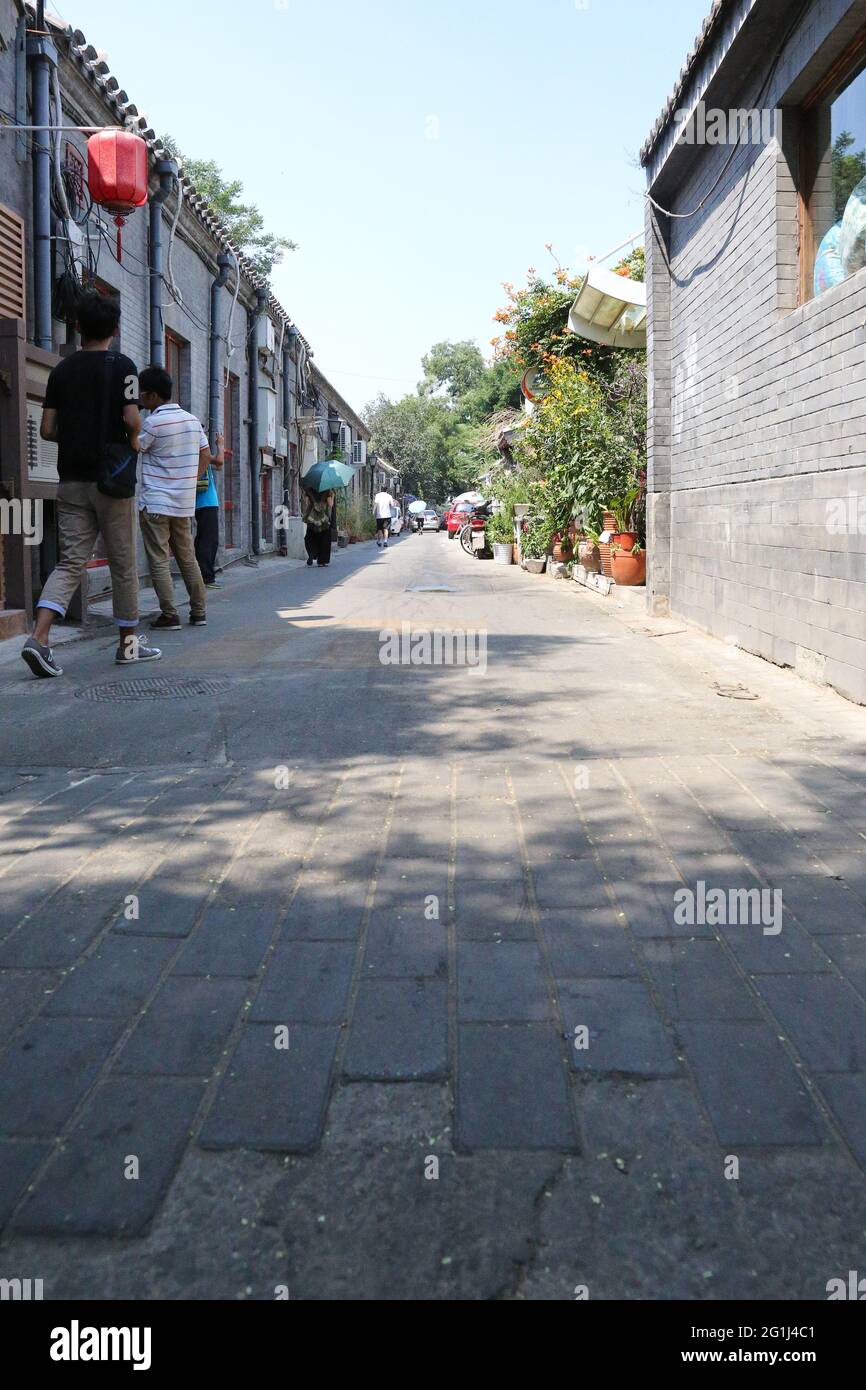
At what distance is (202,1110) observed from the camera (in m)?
2.07

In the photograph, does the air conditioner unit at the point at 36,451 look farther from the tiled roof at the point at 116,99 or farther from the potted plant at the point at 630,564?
the potted plant at the point at 630,564


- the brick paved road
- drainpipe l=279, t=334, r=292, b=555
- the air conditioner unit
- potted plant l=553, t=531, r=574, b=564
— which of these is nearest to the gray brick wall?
the brick paved road

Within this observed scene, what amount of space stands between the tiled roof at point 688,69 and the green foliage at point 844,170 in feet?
4.64

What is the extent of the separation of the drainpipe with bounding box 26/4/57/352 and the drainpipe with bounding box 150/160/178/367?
4000mm

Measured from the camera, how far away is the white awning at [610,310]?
13.5 meters

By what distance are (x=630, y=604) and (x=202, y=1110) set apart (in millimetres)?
10072

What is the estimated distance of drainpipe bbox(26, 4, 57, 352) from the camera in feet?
31.8

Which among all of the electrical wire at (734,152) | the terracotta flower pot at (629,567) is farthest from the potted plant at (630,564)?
the electrical wire at (734,152)

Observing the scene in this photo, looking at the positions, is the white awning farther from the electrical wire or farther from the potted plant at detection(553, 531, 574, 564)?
the potted plant at detection(553, 531, 574, 564)

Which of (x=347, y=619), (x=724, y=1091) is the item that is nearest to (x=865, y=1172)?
(x=724, y=1091)

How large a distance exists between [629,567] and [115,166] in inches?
249

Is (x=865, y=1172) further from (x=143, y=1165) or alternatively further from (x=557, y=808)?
(x=557, y=808)

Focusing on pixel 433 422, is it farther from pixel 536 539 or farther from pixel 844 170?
pixel 844 170

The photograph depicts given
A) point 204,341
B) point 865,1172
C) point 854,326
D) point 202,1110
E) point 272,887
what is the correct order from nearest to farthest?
point 865,1172 < point 202,1110 < point 272,887 < point 854,326 < point 204,341
